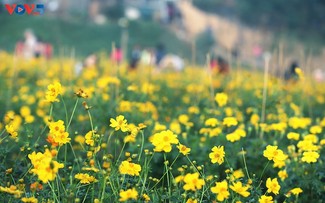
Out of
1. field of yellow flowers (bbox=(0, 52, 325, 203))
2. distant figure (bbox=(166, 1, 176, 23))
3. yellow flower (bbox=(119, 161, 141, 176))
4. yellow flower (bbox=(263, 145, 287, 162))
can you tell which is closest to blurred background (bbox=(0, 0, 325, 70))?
distant figure (bbox=(166, 1, 176, 23))

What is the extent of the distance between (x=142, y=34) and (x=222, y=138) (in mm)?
20619

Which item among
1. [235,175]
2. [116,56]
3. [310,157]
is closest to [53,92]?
[235,175]

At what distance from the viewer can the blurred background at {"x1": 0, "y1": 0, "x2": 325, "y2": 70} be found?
20.8 meters

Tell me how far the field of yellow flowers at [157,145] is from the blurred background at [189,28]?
14.5m

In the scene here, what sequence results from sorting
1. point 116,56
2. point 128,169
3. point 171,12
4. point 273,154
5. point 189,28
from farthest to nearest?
1. point 171,12
2. point 189,28
3. point 116,56
4. point 273,154
5. point 128,169

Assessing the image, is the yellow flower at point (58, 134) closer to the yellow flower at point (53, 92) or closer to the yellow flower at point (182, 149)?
the yellow flower at point (53, 92)

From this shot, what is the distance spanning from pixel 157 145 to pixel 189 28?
22079 mm

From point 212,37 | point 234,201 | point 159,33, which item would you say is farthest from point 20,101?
point 159,33

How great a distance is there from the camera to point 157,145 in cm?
202

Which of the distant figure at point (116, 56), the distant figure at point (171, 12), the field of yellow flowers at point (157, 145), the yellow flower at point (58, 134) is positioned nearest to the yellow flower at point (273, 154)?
the field of yellow flowers at point (157, 145)

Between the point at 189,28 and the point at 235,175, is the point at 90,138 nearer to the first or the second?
the point at 235,175

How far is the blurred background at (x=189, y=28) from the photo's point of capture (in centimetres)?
2083

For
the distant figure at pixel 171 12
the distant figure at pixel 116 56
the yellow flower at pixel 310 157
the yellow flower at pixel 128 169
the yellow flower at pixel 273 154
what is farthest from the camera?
the distant figure at pixel 171 12

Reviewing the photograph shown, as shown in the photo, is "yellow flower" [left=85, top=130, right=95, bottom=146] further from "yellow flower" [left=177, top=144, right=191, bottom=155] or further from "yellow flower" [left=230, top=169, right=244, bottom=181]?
"yellow flower" [left=230, top=169, right=244, bottom=181]
